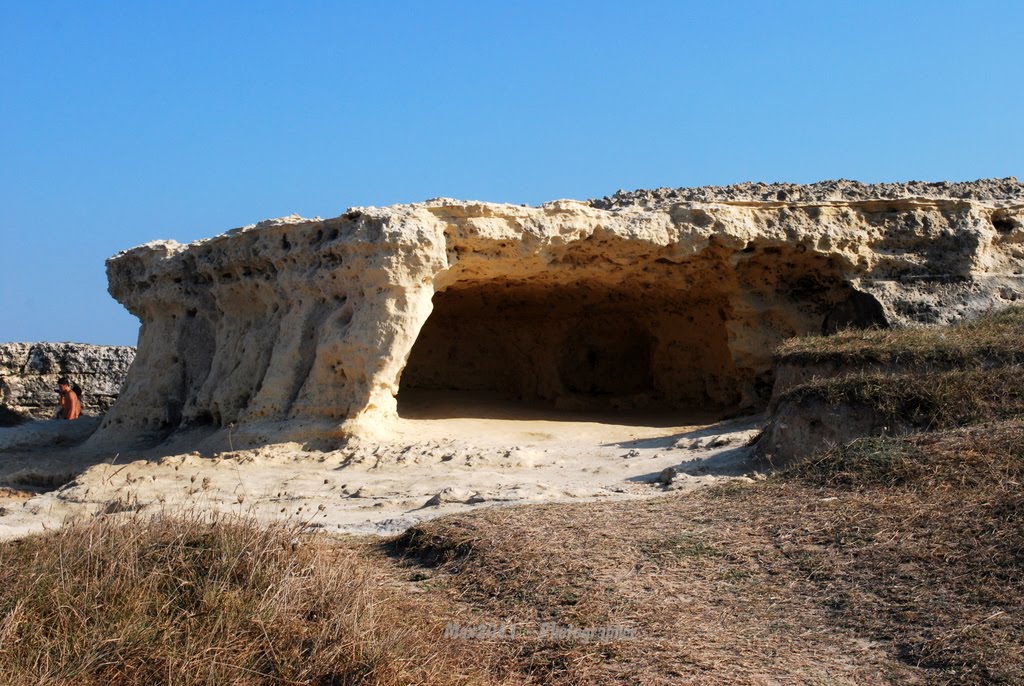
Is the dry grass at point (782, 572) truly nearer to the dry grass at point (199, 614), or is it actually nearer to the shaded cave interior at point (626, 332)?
the dry grass at point (199, 614)

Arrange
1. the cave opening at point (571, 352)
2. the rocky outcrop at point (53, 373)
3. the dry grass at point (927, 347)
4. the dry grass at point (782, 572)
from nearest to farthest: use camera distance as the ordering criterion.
Result: the dry grass at point (782, 572), the dry grass at point (927, 347), the cave opening at point (571, 352), the rocky outcrop at point (53, 373)

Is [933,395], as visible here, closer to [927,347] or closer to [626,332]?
[927,347]

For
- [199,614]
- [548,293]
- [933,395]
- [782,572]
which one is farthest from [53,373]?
[782,572]

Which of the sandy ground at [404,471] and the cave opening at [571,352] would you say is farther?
the cave opening at [571,352]

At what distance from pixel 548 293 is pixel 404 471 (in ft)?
15.3

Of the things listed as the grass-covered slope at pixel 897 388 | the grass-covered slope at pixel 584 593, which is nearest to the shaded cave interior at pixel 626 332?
the grass-covered slope at pixel 897 388

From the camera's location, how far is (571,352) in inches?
612

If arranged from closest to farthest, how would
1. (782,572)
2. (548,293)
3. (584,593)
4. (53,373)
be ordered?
(584,593), (782,572), (548,293), (53,373)

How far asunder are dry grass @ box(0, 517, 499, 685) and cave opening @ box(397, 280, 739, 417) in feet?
27.1

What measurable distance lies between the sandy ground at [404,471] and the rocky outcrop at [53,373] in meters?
7.40

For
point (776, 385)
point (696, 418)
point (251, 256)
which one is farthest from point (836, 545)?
point (251, 256)

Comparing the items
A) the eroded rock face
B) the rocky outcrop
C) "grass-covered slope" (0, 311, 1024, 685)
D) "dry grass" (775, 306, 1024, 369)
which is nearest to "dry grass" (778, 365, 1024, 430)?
"dry grass" (775, 306, 1024, 369)

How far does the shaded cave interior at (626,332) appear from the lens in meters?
13.2

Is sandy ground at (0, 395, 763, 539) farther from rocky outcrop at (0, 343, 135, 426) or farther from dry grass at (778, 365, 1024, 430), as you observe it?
rocky outcrop at (0, 343, 135, 426)
